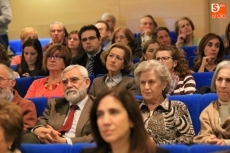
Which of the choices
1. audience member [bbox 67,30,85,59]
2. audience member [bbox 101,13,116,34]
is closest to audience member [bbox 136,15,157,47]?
audience member [bbox 101,13,116,34]

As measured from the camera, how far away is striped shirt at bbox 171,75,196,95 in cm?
379

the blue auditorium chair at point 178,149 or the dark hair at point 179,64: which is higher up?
the dark hair at point 179,64

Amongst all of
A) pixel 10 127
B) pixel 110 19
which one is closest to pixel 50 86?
pixel 10 127

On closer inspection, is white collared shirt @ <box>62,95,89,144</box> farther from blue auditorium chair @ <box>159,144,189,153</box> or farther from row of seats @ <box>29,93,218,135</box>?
blue auditorium chair @ <box>159,144,189,153</box>

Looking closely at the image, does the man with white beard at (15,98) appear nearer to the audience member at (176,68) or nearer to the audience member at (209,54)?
the audience member at (176,68)

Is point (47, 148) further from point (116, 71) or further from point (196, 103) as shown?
point (116, 71)

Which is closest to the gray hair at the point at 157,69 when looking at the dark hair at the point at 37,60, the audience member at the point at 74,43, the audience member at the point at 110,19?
the dark hair at the point at 37,60

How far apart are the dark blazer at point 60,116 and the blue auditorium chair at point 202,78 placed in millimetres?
1073

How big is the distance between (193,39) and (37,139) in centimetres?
334

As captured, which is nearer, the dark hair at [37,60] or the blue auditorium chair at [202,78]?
the blue auditorium chair at [202,78]

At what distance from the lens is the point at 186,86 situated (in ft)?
12.6

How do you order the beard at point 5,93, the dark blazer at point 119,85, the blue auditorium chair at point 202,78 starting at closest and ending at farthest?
1. the beard at point 5,93
2. the dark blazer at point 119,85
3. the blue auditorium chair at point 202,78

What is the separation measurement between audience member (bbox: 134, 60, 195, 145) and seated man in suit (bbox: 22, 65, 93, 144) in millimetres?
425

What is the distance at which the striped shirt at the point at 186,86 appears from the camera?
12.4ft
